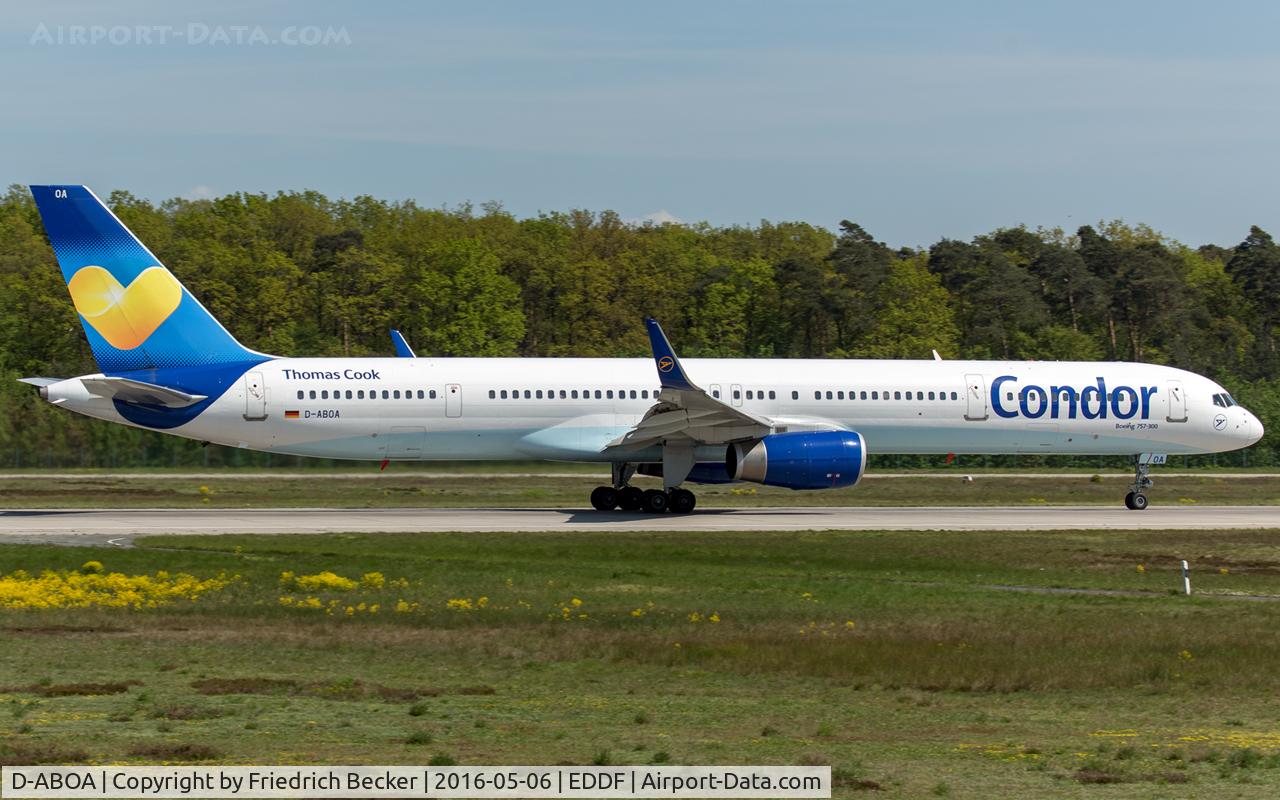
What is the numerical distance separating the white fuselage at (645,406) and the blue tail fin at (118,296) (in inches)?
52.9

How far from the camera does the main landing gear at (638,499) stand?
36062 mm

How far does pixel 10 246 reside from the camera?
282 ft

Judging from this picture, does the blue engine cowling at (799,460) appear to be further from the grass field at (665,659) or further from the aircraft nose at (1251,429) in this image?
the aircraft nose at (1251,429)

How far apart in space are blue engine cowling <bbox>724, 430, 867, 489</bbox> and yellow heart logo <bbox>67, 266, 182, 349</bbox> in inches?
550

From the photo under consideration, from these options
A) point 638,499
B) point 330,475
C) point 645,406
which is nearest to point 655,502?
point 638,499

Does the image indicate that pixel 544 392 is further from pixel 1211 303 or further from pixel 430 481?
pixel 1211 303

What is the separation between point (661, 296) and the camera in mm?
88125

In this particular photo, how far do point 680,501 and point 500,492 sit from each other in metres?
8.54

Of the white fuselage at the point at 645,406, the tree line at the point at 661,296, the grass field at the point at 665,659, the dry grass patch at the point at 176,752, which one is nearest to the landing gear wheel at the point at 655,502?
the white fuselage at the point at 645,406

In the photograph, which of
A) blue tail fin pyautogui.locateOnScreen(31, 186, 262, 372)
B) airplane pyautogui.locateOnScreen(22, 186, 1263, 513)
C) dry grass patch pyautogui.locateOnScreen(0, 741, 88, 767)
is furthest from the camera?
airplane pyautogui.locateOnScreen(22, 186, 1263, 513)

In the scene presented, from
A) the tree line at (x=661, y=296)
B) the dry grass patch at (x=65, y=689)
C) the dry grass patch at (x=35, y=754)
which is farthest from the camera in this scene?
the tree line at (x=661, y=296)

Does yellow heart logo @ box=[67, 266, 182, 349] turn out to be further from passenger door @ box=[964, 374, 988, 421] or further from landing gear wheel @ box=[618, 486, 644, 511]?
passenger door @ box=[964, 374, 988, 421]

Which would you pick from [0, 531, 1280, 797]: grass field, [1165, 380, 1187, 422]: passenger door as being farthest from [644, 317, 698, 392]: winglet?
[1165, 380, 1187, 422]: passenger door

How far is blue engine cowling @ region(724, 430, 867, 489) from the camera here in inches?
1345
